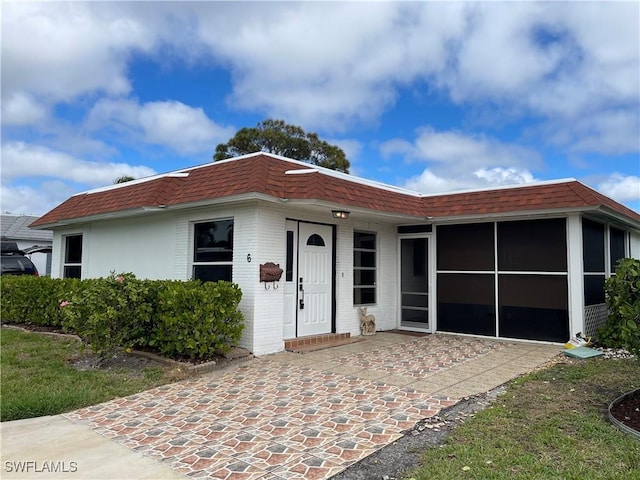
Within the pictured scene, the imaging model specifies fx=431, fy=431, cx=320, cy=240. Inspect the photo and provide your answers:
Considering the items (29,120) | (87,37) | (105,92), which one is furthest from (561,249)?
(29,120)

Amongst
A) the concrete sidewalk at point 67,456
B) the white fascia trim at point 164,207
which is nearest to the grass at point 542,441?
the concrete sidewalk at point 67,456

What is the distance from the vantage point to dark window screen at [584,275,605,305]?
28.5ft

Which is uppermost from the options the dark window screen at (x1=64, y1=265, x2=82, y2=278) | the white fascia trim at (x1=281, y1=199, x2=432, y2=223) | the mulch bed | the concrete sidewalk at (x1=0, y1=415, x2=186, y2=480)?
the white fascia trim at (x1=281, y1=199, x2=432, y2=223)

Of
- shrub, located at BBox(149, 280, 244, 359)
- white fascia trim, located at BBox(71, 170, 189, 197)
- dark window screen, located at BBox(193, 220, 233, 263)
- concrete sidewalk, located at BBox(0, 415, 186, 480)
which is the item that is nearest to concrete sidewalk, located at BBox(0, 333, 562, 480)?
concrete sidewalk, located at BBox(0, 415, 186, 480)

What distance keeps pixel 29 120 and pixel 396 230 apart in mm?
11608

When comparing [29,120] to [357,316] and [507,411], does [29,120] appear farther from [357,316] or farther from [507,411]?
[507,411]

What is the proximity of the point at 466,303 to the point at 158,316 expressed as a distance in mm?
6542

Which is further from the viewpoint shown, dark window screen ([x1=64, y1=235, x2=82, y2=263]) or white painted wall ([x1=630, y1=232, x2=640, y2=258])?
white painted wall ([x1=630, y1=232, x2=640, y2=258])

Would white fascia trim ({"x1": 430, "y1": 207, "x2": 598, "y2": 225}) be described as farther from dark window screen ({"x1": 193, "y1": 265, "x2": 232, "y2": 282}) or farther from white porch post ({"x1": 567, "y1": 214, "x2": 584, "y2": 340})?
dark window screen ({"x1": 193, "y1": 265, "x2": 232, "y2": 282})

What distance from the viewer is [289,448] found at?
376 cm

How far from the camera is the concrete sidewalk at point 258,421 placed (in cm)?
344

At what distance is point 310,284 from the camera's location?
8.59 m

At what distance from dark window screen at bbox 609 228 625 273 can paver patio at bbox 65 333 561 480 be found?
382 centimetres

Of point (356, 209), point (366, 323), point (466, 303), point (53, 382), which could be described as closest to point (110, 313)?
point (53, 382)
